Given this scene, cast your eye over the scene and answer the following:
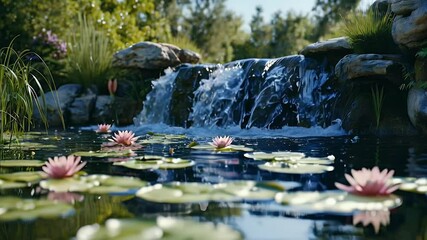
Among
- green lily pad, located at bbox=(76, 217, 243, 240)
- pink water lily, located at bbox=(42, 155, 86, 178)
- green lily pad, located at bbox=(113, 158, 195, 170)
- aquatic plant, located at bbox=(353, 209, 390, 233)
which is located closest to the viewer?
green lily pad, located at bbox=(76, 217, 243, 240)

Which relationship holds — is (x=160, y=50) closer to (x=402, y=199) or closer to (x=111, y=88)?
(x=111, y=88)

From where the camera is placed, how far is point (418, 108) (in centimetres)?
477

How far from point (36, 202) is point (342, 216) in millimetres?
1139

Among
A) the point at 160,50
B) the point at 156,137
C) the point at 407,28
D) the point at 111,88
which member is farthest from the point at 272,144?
the point at 160,50

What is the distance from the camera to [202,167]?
2734mm

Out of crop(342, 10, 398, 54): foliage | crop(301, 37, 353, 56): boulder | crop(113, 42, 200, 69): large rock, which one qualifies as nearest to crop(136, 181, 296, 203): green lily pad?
crop(342, 10, 398, 54): foliage

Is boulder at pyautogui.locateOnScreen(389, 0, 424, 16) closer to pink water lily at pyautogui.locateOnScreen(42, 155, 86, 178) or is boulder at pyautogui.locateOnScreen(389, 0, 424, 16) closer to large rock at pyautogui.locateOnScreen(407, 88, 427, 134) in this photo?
large rock at pyautogui.locateOnScreen(407, 88, 427, 134)

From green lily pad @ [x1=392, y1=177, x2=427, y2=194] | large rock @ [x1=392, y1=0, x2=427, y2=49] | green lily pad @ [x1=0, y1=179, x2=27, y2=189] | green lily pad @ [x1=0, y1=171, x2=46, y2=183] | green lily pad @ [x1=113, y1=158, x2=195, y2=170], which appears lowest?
green lily pad @ [x1=392, y1=177, x2=427, y2=194]

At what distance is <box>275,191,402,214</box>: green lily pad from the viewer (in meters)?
1.65

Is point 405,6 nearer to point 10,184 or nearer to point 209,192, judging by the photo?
point 209,192

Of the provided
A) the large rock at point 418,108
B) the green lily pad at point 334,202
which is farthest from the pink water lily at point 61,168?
the large rock at point 418,108

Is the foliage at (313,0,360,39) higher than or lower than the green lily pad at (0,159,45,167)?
higher

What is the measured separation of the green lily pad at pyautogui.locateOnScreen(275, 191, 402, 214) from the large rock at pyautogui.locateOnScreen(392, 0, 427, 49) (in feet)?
11.4

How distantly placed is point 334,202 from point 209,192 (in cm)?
49
